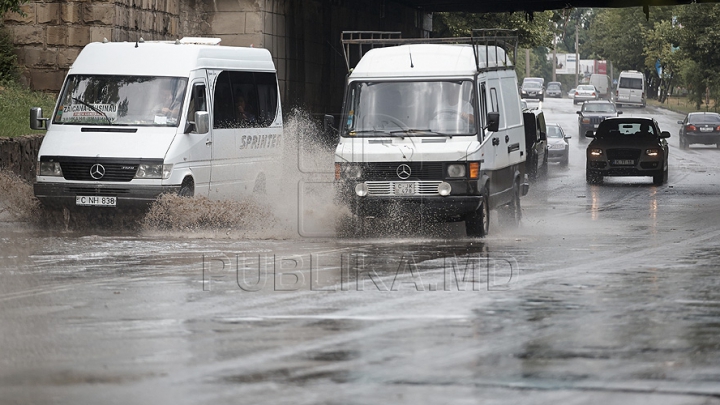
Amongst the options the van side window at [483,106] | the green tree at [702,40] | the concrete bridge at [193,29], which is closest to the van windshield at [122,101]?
the van side window at [483,106]

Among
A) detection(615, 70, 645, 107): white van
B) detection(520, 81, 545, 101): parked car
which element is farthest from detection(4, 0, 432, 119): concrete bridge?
detection(520, 81, 545, 101): parked car

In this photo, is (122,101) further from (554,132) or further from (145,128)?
(554,132)

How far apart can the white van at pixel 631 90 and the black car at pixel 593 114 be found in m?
28.6

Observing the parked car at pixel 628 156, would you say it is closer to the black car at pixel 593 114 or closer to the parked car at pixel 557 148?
the parked car at pixel 557 148

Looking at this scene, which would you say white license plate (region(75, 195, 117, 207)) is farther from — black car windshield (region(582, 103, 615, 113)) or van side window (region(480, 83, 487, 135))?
black car windshield (region(582, 103, 615, 113))

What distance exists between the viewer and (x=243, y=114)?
18.7m

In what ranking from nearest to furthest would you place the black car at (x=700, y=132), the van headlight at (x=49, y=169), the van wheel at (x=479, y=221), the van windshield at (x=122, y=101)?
the van wheel at (x=479, y=221)
the van headlight at (x=49, y=169)
the van windshield at (x=122, y=101)
the black car at (x=700, y=132)

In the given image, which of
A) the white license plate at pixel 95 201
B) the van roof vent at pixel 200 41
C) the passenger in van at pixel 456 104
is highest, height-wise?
the van roof vent at pixel 200 41

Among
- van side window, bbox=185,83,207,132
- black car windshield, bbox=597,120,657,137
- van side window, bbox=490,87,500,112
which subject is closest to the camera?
van side window, bbox=185,83,207,132

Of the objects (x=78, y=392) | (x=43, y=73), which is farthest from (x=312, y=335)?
(x=43, y=73)

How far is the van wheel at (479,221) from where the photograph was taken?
16.1m

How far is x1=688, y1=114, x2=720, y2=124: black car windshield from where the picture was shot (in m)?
51.0

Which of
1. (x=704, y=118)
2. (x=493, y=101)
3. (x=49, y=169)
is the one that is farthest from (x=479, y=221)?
(x=704, y=118)

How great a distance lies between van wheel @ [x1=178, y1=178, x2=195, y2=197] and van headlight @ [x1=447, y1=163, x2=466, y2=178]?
3.46 metres
